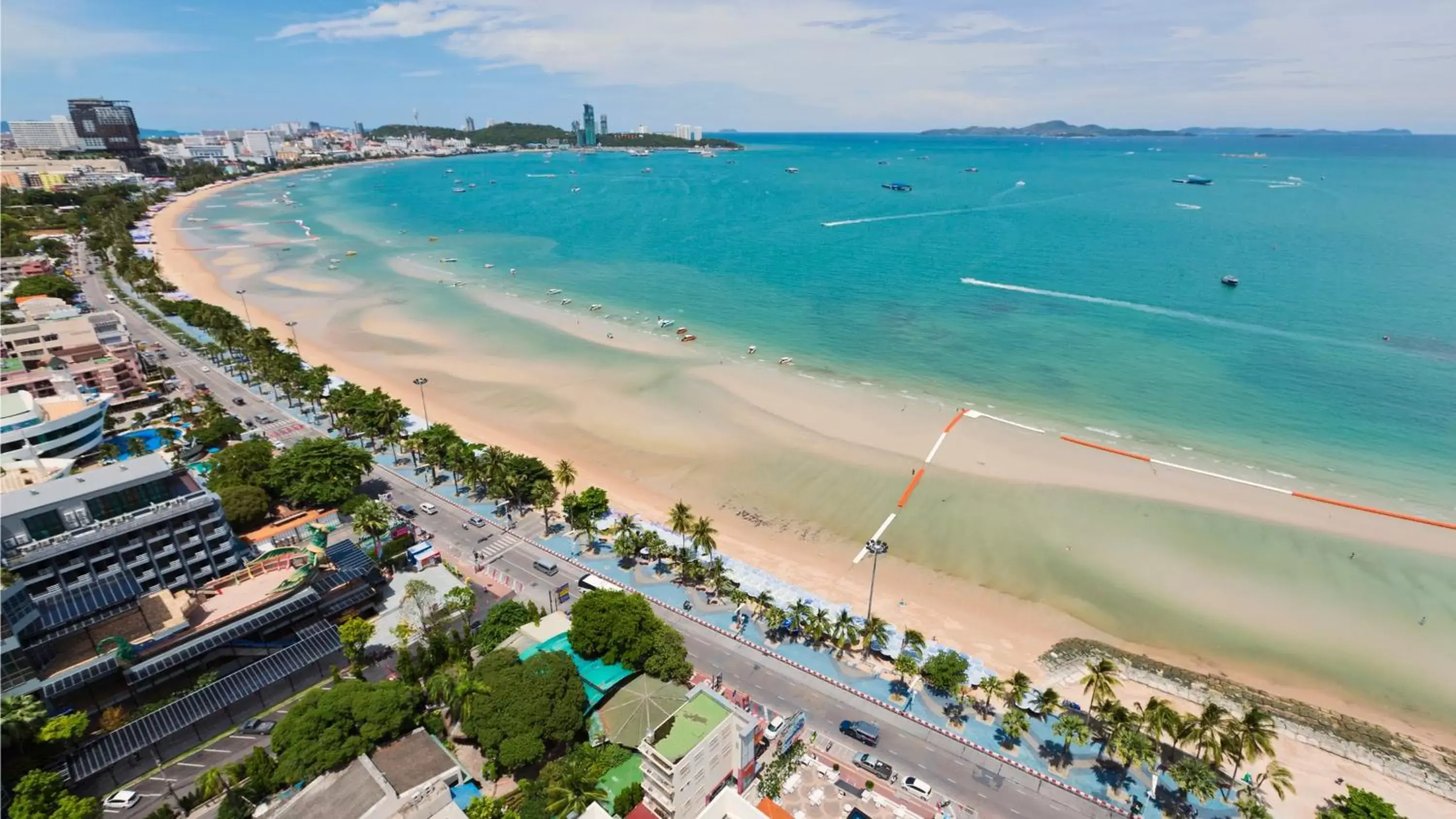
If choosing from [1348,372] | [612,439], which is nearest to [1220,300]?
[1348,372]

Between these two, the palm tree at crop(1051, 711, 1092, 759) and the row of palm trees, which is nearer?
the row of palm trees

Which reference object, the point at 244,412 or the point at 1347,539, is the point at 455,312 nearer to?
the point at 244,412

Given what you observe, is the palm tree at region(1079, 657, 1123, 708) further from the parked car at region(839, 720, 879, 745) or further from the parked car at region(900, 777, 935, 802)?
the parked car at region(839, 720, 879, 745)

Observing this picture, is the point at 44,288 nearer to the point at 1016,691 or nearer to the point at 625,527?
the point at 625,527

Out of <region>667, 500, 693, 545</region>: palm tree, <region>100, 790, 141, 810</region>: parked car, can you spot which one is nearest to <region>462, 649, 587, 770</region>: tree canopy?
<region>100, 790, 141, 810</region>: parked car

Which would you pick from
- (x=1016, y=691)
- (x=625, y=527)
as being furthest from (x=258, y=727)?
(x=1016, y=691)

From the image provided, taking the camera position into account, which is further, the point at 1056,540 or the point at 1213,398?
the point at 1213,398
